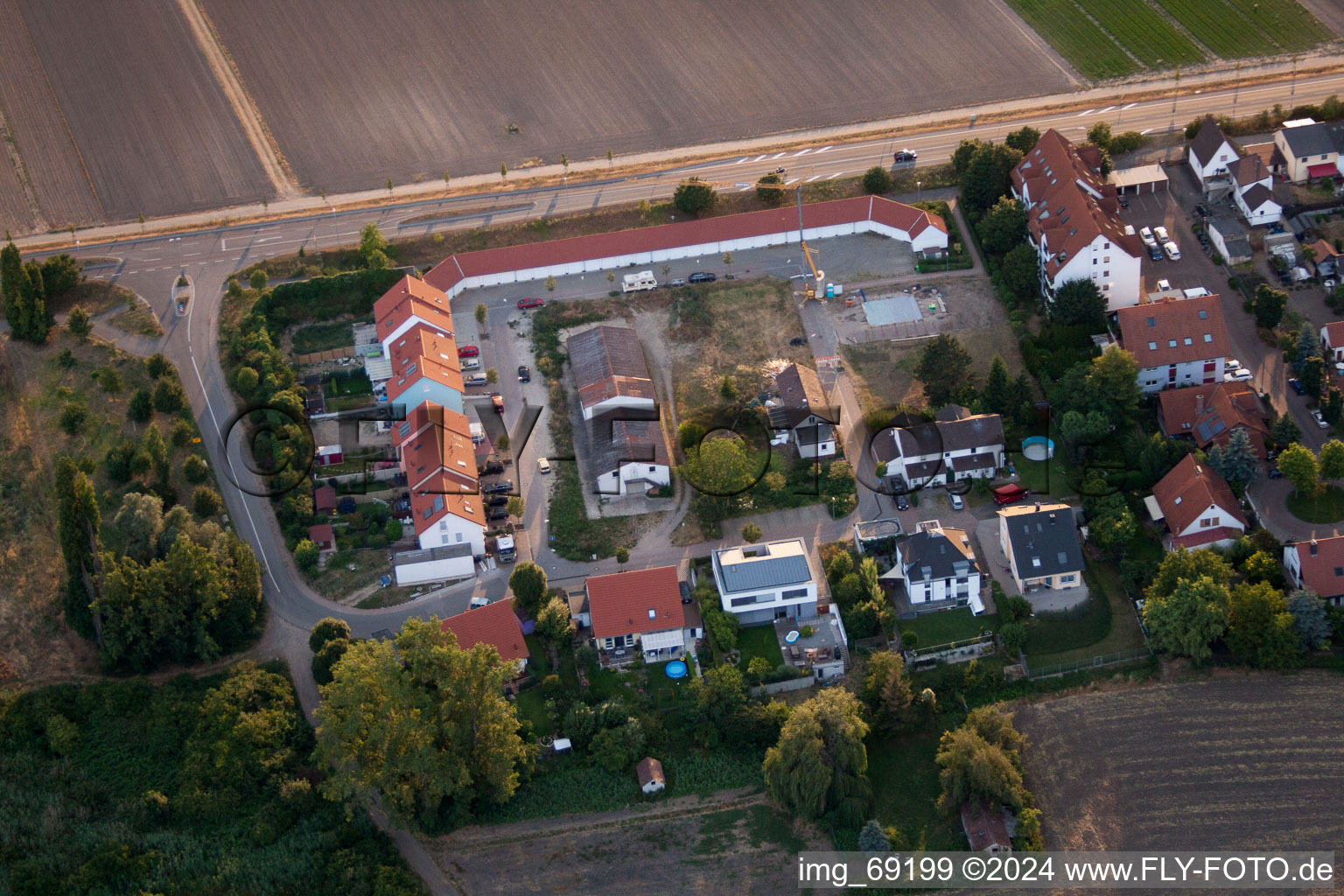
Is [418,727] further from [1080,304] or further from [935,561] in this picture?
[1080,304]

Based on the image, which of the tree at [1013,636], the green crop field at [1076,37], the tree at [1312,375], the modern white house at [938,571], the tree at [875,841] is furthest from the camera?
the green crop field at [1076,37]

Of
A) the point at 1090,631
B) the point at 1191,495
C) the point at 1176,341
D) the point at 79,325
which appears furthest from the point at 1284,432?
the point at 79,325

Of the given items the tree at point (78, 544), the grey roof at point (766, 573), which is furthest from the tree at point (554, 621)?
the tree at point (78, 544)

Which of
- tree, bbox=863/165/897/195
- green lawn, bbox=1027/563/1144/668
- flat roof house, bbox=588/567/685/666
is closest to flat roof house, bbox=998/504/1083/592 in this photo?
green lawn, bbox=1027/563/1144/668

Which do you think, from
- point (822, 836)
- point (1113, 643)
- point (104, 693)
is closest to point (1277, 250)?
point (1113, 643)

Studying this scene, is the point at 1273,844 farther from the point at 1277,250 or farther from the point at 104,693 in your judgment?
the point at 104,693

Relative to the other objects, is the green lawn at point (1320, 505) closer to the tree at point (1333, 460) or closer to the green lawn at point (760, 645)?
the tree at point (1333, 460)
